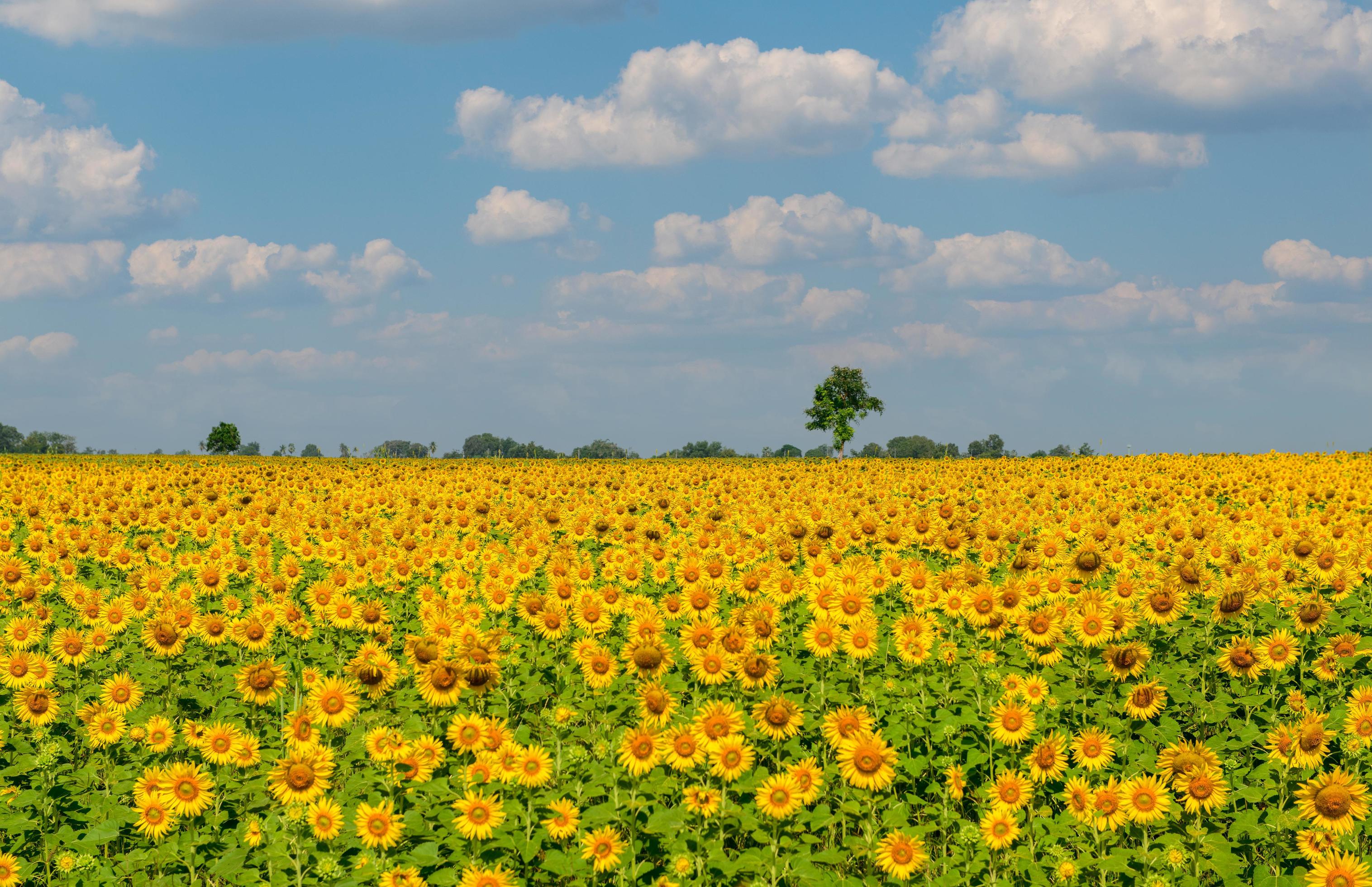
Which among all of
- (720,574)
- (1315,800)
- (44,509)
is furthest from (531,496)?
(1315,800)

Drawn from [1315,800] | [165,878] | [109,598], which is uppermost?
[109,598]

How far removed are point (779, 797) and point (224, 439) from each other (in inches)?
5704

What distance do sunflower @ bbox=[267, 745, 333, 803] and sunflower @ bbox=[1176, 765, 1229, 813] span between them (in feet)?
24.3

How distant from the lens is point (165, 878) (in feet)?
28.7

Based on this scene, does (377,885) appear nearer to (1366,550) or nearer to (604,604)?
(604,604)

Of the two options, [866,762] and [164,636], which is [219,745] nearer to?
[164,636]

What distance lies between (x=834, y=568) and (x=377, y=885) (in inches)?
246

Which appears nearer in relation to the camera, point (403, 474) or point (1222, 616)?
point (1222, 616)

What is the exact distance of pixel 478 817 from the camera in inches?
310

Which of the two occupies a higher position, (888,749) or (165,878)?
(888,749)

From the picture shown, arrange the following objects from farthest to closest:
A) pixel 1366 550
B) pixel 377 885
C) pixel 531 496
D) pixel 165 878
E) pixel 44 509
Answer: pixel 531 496, pixel 44 509, pixel 1366 550, pixel 165 878, pixel 377 885

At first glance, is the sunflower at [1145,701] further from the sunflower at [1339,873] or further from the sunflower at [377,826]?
the sunflower at [377,826]

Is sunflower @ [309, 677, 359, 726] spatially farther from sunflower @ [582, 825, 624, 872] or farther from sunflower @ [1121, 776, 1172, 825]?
sunflower @ [1121, 776, 1172, 825]

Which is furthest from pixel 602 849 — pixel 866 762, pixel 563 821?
pixel 866 762
